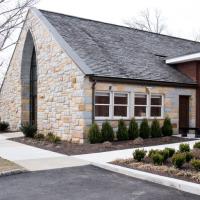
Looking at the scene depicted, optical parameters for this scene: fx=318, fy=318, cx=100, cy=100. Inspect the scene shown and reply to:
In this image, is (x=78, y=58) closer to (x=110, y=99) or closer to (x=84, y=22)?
(x=110, y=99)

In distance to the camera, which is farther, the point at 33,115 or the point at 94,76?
the point at 33,115

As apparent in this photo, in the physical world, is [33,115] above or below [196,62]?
below

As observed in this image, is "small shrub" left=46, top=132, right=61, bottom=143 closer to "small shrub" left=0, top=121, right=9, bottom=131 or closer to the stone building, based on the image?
the stone building

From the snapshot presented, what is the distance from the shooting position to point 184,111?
18.1m

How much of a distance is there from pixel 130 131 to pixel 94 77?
3172 millimetres

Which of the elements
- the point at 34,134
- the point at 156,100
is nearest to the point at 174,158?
the point at 156,100

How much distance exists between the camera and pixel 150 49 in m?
20.1

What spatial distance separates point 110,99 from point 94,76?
160cm

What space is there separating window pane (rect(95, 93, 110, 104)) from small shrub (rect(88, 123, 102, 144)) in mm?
1346

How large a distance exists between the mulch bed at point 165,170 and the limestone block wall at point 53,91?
4.87 metres

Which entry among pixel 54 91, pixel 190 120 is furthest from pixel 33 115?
pixel 190 120

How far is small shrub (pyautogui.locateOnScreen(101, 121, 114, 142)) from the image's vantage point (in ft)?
45.8

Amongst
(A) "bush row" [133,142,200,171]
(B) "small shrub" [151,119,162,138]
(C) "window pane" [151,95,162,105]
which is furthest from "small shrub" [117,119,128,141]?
(A) "bush row" [133,142,200,171]

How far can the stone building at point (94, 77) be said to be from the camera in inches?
566
